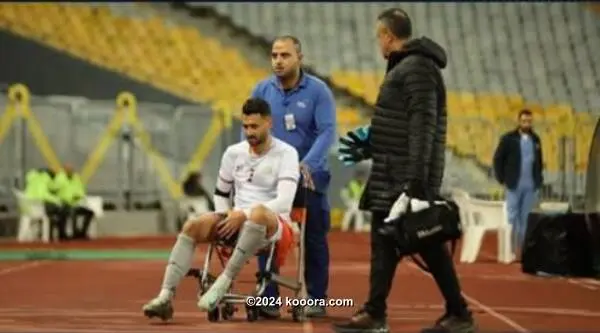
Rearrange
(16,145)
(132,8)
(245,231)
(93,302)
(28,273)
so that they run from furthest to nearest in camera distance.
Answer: (132,8)
(16,145)
(28,273)
(93,302)
(245,231)

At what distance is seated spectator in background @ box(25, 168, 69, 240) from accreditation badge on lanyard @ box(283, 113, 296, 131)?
13.4 metres

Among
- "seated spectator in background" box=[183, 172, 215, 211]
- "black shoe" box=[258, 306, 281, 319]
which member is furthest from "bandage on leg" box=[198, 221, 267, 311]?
"seated spectator in background" box=[183, 172, 215, 211]

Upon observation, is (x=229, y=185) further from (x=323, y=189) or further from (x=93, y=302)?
(x=93, y=302)

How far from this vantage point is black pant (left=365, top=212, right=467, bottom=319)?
7914mm

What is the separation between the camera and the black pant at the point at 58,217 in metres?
22.3

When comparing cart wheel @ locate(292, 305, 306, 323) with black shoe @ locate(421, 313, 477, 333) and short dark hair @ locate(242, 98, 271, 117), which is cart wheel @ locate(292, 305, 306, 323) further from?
short dark hair @ locate(242, 98, 271, 117)

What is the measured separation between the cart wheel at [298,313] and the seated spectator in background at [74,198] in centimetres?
1411

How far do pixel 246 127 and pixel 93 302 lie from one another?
2.34 meters

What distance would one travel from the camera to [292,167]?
8.80m

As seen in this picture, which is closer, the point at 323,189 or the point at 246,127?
the point at 246,127

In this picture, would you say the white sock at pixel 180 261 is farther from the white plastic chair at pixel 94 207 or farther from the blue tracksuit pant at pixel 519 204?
the white plastic chair at pixel 94 207

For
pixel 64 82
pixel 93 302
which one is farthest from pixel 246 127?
pixel 64 82

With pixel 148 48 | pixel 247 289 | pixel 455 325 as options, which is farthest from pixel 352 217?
pixel 455 325

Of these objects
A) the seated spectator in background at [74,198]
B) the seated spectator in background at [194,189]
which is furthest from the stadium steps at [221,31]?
the seated spectator in background at [74,198]
